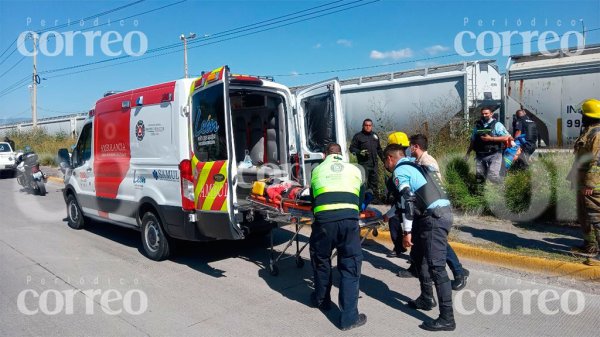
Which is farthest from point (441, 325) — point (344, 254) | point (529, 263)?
point (529, 263)

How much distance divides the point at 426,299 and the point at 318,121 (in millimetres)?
3417

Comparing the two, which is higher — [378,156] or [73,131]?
[73,131]

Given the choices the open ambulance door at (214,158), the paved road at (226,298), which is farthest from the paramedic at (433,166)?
the open ambulance door at (214,158)

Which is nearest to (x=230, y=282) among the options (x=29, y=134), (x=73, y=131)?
(x=73, y=131)

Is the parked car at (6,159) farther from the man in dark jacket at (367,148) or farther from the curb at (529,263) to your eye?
the curb at (529,263)

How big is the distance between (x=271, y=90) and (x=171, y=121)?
4.72ft

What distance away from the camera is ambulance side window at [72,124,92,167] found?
7.59 metres

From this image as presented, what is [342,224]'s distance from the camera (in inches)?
163

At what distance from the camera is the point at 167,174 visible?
19.0ft

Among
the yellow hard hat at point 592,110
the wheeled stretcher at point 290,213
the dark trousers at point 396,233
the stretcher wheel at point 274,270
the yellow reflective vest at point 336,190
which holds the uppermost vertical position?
the yellow hard hat at point 592,110

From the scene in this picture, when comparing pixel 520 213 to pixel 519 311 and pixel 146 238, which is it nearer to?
pixel 519 311

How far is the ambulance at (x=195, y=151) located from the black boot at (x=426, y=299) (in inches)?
81.5

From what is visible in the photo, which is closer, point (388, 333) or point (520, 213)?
point (388, 333)

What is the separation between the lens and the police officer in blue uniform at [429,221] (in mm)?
3928
